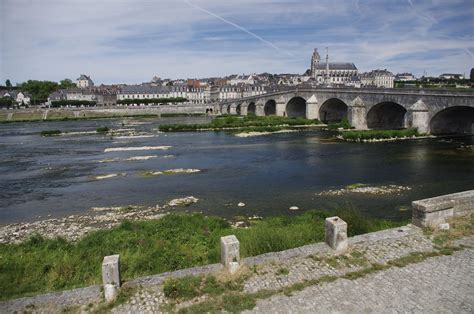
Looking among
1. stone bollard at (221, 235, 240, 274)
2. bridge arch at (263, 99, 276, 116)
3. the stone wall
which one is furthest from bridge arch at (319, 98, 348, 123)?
stone bollard at (221, 235, 240, 274)

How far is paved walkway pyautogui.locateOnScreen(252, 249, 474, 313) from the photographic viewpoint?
6.85 m

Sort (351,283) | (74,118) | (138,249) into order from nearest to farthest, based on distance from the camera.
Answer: (351,283) < (138,249) < (74,118)

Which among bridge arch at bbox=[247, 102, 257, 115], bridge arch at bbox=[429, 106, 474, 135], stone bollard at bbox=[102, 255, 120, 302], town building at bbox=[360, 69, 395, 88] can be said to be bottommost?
stone bollard at bbox=[102, 255, 120, 302]

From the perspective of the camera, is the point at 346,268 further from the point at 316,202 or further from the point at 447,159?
the point at 447,159

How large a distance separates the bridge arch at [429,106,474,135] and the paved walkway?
3728 cm

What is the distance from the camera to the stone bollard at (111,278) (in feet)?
23.4

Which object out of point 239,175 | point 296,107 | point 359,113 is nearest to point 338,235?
point 239,175

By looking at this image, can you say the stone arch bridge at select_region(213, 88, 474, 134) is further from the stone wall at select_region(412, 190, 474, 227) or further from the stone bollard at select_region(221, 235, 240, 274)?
the stone bollard at select_region(221, 235, 240, 274)

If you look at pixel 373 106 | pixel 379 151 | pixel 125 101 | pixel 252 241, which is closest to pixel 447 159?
pixel 379 151

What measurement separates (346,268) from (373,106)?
145ft

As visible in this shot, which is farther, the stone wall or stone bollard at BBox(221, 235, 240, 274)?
the stone wall

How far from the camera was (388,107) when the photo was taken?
1997 inches

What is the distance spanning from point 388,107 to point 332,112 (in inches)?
653

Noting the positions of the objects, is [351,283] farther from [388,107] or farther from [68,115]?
[68,115]
